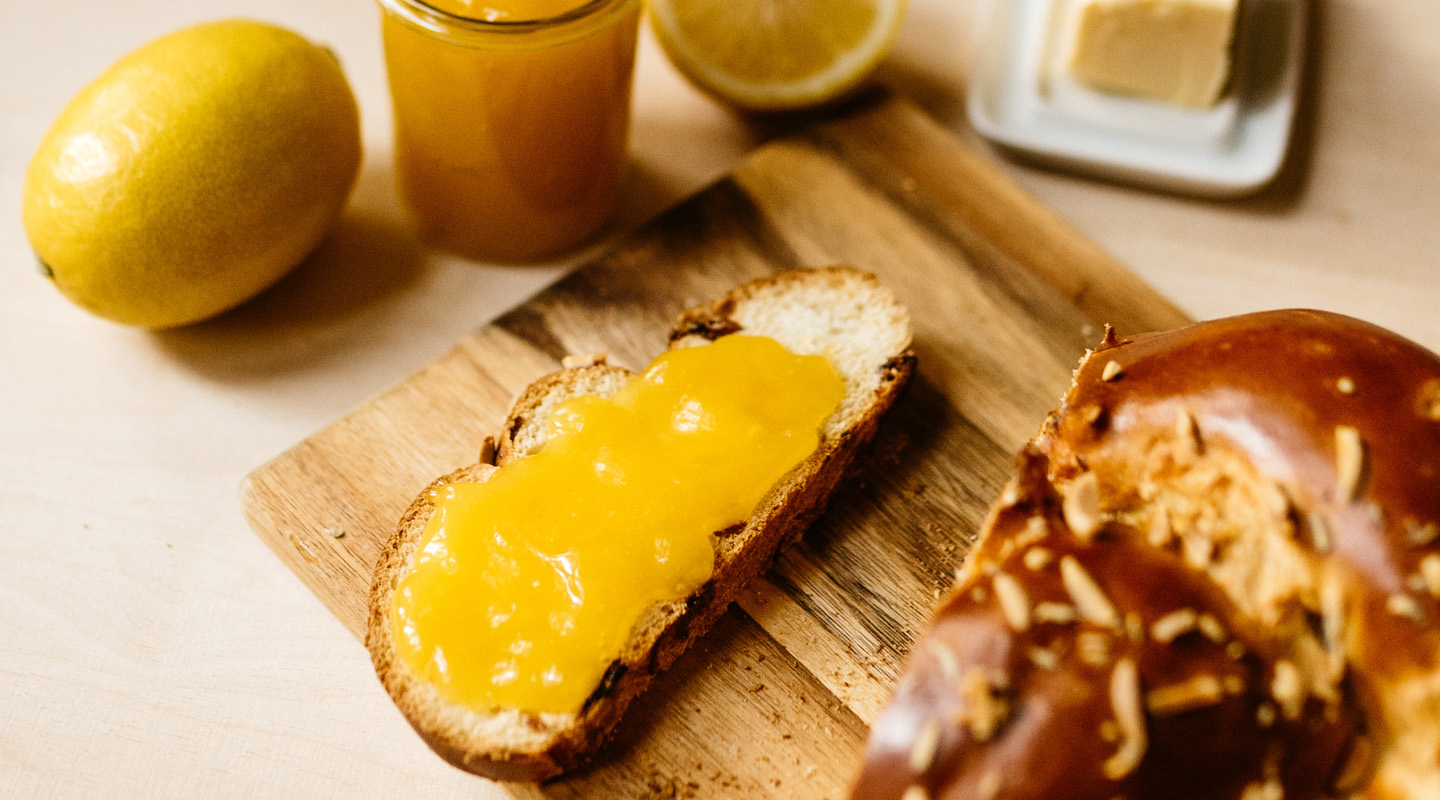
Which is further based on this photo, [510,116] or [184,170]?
[510,116]

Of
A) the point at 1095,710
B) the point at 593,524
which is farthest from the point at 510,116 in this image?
the point at 1095,710

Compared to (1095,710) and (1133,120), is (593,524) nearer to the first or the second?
(1095,710)

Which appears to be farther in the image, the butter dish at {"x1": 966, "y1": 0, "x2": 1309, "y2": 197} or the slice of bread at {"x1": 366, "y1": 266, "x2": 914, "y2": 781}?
the butter dish at {"x1": 966, "y1": 0, "x2": 1309, "y2": 197}

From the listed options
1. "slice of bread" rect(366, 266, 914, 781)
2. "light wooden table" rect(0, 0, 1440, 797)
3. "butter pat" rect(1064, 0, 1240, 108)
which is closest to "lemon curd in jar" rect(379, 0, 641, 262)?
"light wooden table" rect(0, 0, 1440, 797)

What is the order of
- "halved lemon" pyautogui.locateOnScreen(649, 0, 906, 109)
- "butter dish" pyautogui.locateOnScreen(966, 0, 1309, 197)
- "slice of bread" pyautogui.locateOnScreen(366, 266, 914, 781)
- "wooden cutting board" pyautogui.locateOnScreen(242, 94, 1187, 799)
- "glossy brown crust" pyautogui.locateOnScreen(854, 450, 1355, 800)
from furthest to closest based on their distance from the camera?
"butter dish" pyautogui.locateOnScreen(966, 0, 1309, 197), "halved lemon" pyautogui.locateOnScreen(649, 0, 906, 109), "wooden cutting board" pyautogui.locateOnScreen(242, 94, 1187, 799), "slice of bread" pyautogui.locateOnScreen(366, 266, 914, 781), "glossy brown crust" pyautogui.locateOnScreen(854, 450, 1355, 800)

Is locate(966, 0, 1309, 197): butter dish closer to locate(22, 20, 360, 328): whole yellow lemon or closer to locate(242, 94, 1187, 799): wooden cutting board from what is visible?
locate(242, 94, 1187, 799): wooden cutting board

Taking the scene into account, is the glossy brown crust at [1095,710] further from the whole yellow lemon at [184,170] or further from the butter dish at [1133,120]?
the whole yellow lemon at [184,170]

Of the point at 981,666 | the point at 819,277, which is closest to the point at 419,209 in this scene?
the point at 819,277

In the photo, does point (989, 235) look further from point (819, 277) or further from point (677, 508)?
point (677, 508)
